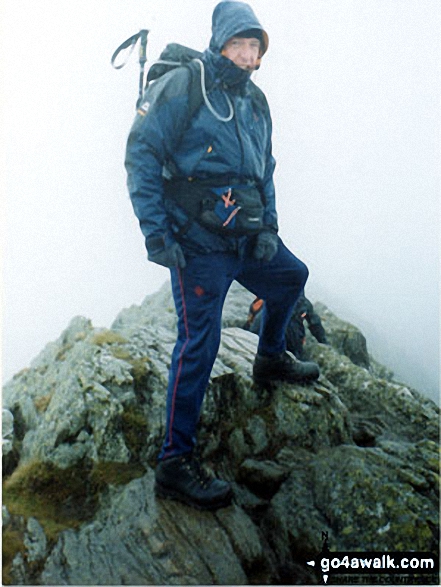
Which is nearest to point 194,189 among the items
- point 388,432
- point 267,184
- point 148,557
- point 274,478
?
point 267,184

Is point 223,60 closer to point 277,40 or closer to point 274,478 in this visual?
point 277,40

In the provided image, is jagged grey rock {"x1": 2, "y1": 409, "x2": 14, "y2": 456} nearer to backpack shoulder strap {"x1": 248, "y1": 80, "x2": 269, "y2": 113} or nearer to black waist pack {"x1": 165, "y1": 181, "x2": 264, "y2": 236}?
black waist pack {"x1": 165, "y1": 181, "x2": 264, "y2": 236}

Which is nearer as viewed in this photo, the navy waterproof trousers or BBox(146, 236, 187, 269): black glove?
BBox(146, 236, 187, 269): black glove

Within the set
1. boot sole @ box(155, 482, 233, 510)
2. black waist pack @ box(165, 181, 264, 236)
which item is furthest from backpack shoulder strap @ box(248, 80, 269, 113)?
boot sole @ box(155, 482, 233, 510)

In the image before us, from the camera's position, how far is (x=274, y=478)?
4.46 meters

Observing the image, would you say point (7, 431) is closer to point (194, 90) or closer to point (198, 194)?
point (198, 194)

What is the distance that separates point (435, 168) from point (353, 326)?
7.02 feet

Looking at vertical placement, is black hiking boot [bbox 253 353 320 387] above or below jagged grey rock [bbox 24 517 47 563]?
above

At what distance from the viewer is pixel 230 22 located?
421 cm

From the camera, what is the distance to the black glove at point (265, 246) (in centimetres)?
Answer: 449

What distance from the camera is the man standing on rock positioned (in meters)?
4.00

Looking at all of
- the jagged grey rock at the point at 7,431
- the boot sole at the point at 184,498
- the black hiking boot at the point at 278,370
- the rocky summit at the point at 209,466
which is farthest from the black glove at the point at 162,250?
the jagged grey rock at the point at 7,431

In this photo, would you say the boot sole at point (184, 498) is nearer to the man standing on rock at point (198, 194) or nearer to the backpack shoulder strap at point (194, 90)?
the man standing on rock at point (198, 194)

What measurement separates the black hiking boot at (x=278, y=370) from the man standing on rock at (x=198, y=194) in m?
0.96
